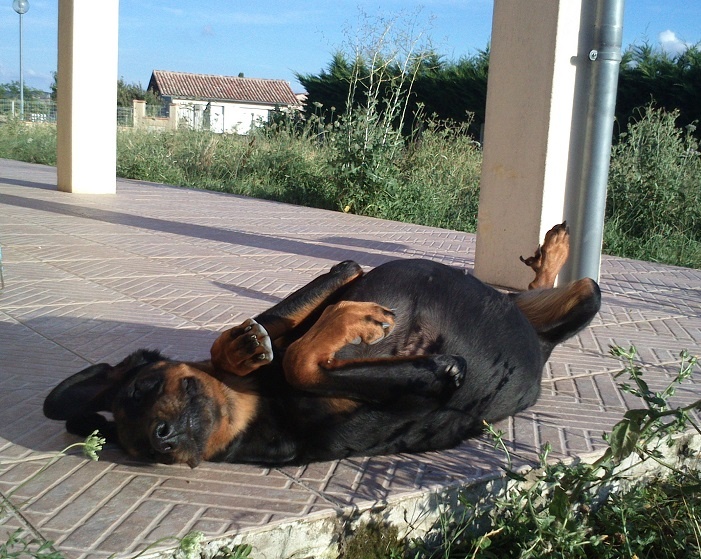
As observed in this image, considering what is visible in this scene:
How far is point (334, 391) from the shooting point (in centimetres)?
262

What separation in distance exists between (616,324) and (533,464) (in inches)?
104

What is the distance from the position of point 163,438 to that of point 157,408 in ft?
0.37

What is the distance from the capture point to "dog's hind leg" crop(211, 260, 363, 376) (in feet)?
8.86

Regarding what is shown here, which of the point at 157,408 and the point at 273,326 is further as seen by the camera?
the point at 273,326

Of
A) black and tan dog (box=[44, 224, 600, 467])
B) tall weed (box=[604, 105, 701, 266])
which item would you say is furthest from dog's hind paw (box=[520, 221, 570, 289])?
tall weed (box=[604, 105, 701, 266])

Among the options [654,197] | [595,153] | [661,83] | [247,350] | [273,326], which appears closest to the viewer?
[247,350]

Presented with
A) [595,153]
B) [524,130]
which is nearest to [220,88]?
[524,130]

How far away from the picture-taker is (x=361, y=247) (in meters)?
7.79

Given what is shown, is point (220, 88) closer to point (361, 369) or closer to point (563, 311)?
point (563, 311)

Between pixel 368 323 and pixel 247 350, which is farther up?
pixel 368 323

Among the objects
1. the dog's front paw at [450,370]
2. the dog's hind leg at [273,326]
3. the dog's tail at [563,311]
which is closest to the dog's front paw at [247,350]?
the dog's hind leg at [273,326]

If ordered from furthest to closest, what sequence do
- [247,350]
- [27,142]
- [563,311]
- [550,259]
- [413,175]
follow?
[27,142] < [413,175] < [550,259] < [563,311] < [247,350]

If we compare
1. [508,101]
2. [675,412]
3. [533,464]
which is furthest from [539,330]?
[508,101]

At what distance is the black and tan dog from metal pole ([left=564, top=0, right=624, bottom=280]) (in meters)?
2.33
